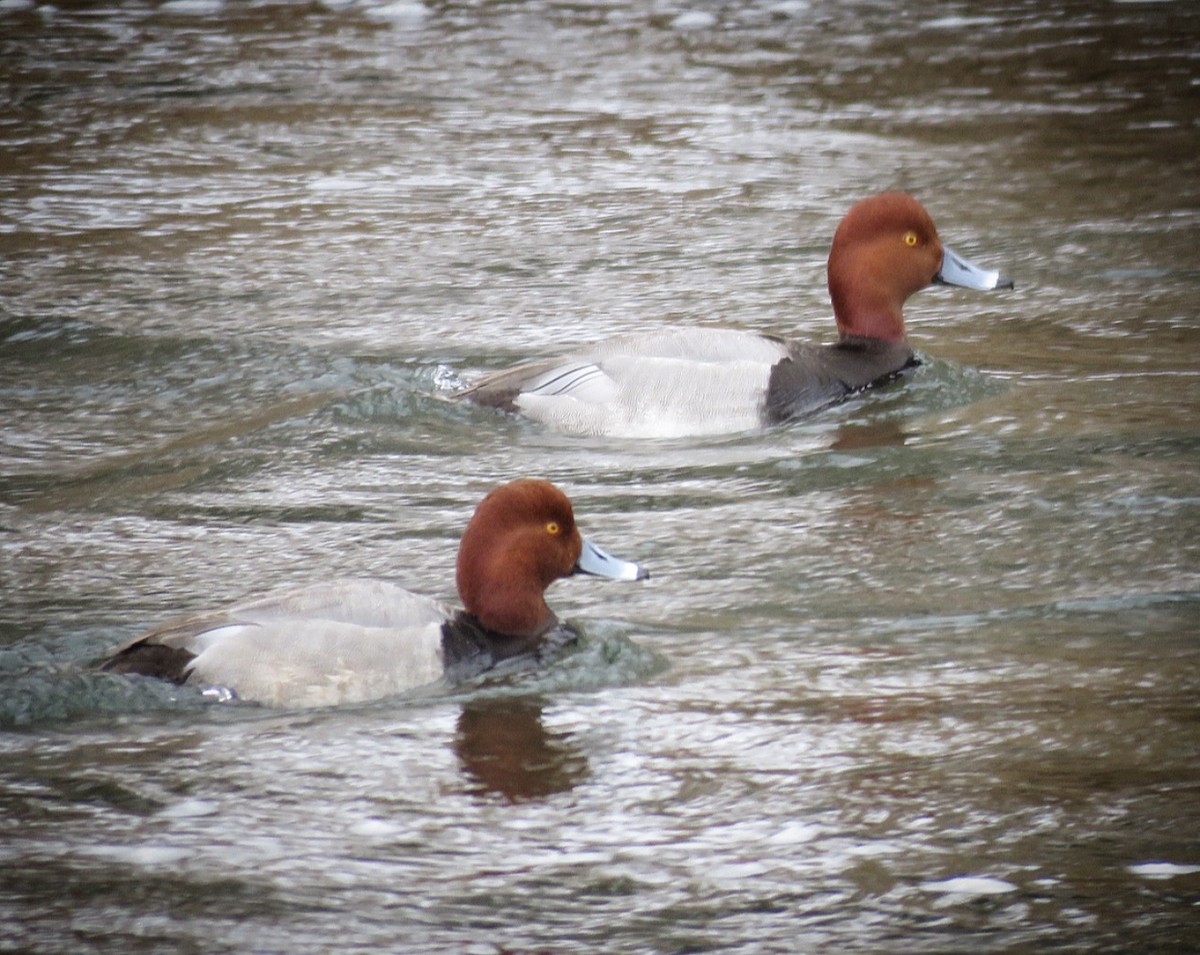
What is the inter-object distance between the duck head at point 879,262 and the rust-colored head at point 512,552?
11.4ft

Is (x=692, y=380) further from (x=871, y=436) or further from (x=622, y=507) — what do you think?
(x=622, y=507)

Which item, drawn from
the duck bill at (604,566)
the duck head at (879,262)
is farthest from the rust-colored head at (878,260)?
the duck bill at (604,566)

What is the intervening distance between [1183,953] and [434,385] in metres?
5.42

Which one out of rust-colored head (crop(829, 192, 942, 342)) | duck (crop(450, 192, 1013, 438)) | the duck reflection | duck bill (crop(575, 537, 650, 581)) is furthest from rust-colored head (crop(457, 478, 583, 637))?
rust-colored head (crop(829, 192, 942, 342))

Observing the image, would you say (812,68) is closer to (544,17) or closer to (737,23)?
(737,23)

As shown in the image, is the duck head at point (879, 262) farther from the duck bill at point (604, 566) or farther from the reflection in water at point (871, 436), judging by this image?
the duck bill at point (604, 566)

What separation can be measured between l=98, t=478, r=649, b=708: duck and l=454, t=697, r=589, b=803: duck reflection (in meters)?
0.21

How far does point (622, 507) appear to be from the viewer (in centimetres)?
743

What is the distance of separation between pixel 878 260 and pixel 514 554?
3.71 m

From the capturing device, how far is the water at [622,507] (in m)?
4.55

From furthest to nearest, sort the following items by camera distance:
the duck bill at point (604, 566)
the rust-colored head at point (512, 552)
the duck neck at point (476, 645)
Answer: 1. the duck bill at point (604, 566)
2. the rust-colored head at point (512, 552)
3. the duck neck at point (476, 645)

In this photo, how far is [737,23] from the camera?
1806 centimetres

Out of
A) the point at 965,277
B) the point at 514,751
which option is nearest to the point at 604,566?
the point at 514,751

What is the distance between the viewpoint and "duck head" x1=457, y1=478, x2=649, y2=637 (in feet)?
19.0
